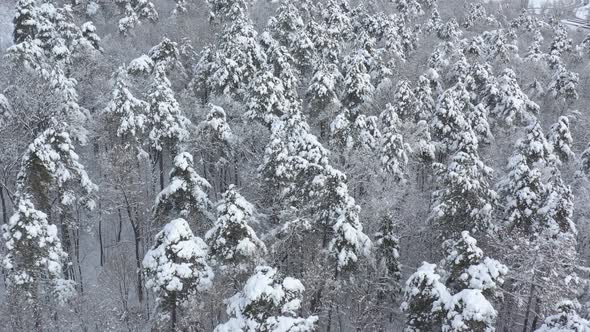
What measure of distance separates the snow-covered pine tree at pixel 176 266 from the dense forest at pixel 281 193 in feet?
0.28

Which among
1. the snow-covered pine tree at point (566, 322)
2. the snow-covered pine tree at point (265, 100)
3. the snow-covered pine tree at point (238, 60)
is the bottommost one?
the snow-covered pine tree at point (566, 322)

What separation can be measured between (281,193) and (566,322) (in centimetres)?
1452

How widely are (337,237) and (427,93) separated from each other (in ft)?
65.4

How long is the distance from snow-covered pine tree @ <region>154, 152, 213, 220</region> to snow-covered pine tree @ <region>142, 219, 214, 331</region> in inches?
156

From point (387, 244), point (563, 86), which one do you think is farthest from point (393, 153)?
point (563, 86)

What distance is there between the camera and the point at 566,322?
19.3 metres

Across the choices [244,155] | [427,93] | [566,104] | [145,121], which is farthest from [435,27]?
[145,121]

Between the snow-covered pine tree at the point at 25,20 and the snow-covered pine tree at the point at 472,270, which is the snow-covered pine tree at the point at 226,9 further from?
the snow-covered pine tree at the point at 472,270

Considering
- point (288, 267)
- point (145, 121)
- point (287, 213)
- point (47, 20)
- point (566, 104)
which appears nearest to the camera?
point (287, 213)

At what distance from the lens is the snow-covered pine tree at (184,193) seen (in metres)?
25.4

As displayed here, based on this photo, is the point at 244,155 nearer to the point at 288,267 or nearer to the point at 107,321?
the point at 288,267

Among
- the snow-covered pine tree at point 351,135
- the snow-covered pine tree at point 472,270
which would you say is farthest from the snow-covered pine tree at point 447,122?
the snow-covered pine tree at point 472,270

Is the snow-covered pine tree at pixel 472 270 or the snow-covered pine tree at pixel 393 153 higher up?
the snow-covered pine tree at pixel 393 153

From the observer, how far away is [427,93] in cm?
3994
